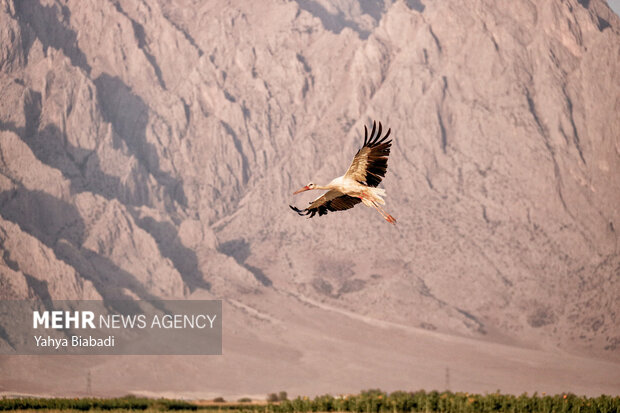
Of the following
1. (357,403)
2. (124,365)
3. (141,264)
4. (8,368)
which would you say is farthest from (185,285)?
(357,403)

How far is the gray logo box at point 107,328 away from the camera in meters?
174

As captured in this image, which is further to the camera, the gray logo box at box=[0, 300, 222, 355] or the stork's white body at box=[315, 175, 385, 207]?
the gray logo box at box=[0, 300, 222, 355]

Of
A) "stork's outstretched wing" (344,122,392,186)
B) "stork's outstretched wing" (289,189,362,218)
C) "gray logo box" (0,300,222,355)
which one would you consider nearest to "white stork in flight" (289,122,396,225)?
"stork's outstretched wing" (344,122,392,186)

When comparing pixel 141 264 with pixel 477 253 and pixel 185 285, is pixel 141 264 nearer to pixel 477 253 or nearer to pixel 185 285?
pixel 185 285

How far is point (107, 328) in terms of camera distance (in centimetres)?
18212

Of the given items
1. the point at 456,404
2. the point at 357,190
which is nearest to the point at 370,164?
the point at 357,190

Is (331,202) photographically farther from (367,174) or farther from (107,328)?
(107,328)

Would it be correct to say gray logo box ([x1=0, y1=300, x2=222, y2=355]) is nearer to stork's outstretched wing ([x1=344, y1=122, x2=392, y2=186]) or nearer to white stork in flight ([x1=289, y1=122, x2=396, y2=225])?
white stork in flight ([x1=289, y1=122, x2=396, y2=225])

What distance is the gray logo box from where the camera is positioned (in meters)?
174

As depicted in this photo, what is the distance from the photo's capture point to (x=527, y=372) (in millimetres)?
175875

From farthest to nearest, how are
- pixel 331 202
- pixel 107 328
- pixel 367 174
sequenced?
pixel 107 328 < pixel 331 202 < pixel 367 174

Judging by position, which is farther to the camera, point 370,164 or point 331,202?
point 331,202

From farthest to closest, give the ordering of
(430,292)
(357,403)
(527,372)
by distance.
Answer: (430,292) < (527,372) < (357,403)

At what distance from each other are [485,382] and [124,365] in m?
56.4
